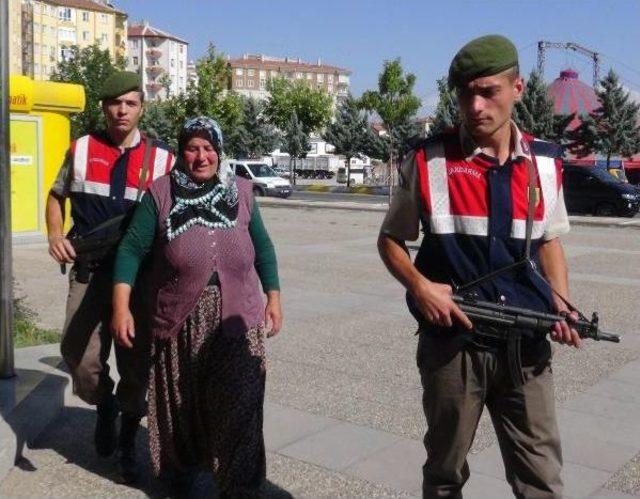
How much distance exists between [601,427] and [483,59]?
10.4 ft

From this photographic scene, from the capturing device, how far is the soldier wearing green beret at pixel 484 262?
2.74m

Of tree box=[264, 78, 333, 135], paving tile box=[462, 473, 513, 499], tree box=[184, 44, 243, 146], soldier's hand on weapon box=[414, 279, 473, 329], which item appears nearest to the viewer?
soldier's hand on weapon box=[414, 279, 473, 329]

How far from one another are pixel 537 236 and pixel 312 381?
347 cm

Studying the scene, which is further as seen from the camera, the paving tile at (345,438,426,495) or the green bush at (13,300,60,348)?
the green bush at (13,300,60,348)

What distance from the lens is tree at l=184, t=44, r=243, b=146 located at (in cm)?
3928

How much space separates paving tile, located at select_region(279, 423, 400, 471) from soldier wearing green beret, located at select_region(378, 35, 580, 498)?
1537 mm

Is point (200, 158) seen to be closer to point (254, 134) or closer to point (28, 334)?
point (28, 334)

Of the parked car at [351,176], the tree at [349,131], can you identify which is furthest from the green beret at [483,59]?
the tree at [349,131]

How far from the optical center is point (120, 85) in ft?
13.5

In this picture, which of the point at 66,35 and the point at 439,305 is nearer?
the point at 439,305

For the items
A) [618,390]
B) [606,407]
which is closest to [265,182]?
[618,390]

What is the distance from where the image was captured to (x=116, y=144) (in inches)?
166

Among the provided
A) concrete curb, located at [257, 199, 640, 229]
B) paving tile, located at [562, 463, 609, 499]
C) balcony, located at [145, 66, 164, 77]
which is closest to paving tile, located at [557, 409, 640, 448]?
paving tile, located at [562, 463, 609, 499]

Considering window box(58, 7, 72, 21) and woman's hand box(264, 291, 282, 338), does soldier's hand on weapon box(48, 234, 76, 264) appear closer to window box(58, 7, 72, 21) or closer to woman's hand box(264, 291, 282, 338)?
woman's hand box(264, 291, 282, 338)
